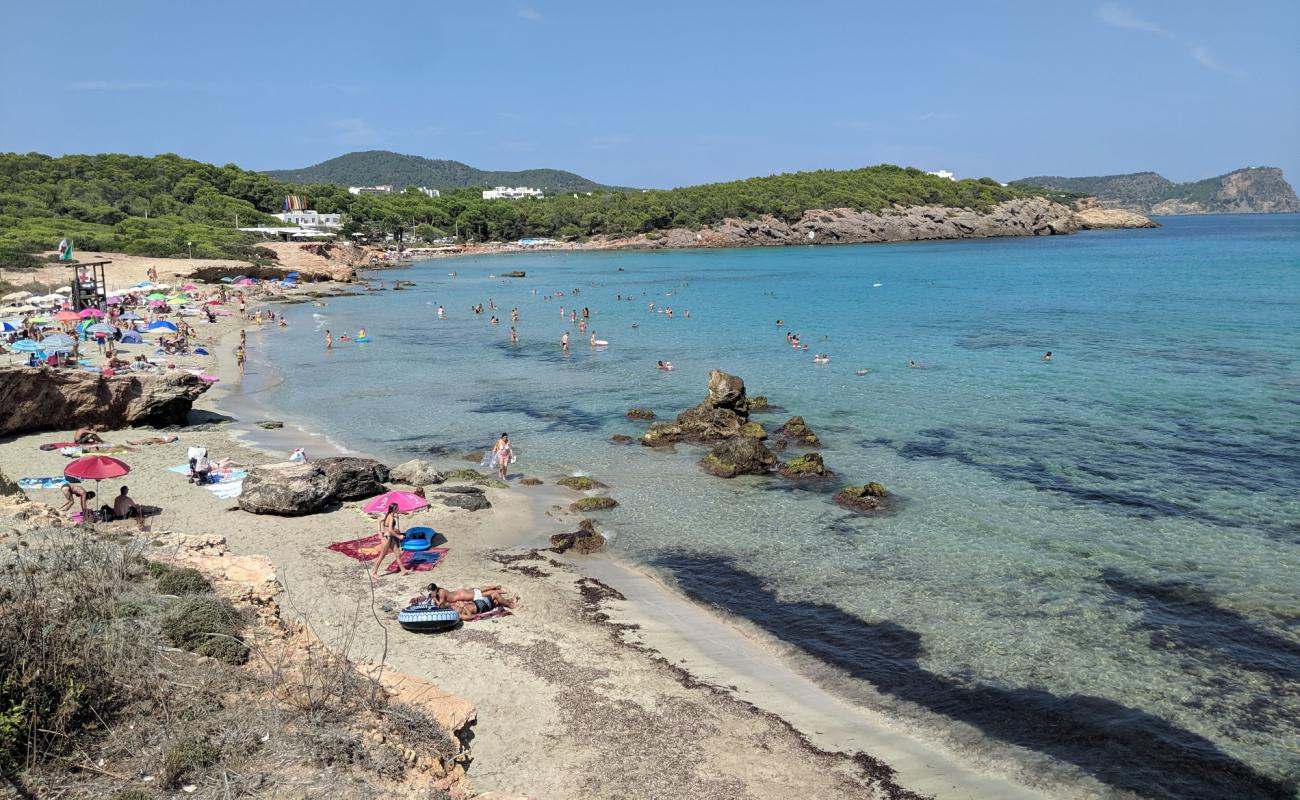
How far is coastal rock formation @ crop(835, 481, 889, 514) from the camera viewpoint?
19.6 meters

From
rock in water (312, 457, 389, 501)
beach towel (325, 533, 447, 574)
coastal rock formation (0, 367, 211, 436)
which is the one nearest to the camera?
beach towel (325, 533, 447, 574)

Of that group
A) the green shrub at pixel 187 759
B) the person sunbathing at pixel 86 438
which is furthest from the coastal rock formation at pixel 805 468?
the person sunbathing at pixel 86 438

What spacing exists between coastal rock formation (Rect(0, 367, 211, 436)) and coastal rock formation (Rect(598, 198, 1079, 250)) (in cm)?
12939

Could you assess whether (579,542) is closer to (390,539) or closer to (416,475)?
(390,539)

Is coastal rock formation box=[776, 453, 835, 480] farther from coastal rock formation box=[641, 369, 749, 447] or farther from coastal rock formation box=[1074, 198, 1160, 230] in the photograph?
coastal rock formation box=[1074, 198, 1160, 230]

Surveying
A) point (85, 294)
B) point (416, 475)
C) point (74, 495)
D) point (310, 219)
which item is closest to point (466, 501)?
point (416, 475)

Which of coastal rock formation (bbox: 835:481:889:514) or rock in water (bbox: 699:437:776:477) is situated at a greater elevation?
rock in water (bbox: 699:437:776:477)

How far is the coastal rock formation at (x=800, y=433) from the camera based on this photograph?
25.1m

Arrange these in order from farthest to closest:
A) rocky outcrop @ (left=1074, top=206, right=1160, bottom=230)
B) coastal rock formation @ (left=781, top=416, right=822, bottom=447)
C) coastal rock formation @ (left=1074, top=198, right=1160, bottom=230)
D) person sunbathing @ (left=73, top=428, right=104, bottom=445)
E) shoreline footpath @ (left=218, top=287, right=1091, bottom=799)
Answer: coastal rock formation @ (left=1074, top=198, right=1160, bottom=230), rocky outcrop @ (left=1074, top=206, right=1160, bottom=230), coastal rock formation @ (left=781, top=416, right=822, bottom=447), person sunbathing @ (left=73, top=428, right=104, bottom=445), shoreline footpath @ (left=218, top=287, right=1091, bottom=799)

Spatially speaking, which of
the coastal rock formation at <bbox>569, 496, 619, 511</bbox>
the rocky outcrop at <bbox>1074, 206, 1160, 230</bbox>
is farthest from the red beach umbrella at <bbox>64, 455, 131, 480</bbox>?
the rocky outcrop at <bbox>1074, 206, 1160, 230</bbox>

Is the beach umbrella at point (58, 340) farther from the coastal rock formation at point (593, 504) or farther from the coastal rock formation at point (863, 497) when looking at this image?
the coastal rock formation at point (863, 497)

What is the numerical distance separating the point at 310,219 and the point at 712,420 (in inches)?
4641

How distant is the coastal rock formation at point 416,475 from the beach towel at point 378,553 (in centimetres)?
383

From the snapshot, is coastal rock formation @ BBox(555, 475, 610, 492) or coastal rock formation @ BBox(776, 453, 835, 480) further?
coastal rock formation @ BBox(776, 453, 835, 480)
